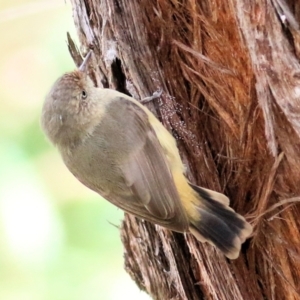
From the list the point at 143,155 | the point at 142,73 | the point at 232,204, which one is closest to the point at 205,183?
the point at 232,204

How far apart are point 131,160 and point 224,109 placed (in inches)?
16.2

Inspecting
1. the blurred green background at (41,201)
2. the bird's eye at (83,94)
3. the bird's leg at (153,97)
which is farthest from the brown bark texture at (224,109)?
the blurred green background at (41,201)

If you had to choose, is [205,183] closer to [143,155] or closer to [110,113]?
[143,155]

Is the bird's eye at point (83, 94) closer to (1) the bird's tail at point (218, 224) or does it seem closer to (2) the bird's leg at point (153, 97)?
(2) the bird's leg at point (153, 97)

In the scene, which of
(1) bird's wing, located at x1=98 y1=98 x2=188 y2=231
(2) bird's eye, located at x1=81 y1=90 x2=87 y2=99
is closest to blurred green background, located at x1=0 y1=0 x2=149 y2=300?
(2) bird's eye, located at x1=81 y1=90 x2=87 y2=99

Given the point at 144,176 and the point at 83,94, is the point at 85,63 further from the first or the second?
the point at 144,176

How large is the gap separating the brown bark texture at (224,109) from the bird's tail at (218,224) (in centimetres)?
5

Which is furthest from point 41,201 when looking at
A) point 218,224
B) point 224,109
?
point 224,109

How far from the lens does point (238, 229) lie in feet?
6.10

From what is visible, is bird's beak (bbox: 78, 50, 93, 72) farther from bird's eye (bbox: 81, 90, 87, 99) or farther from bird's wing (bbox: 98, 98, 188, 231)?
bird's wing (bbox: 98, 98, 188, 231)

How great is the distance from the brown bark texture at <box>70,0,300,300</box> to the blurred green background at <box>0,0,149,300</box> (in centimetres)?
125

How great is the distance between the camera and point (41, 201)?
3471mm

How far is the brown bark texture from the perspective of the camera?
1.70 meters

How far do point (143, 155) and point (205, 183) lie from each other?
0.26 m
